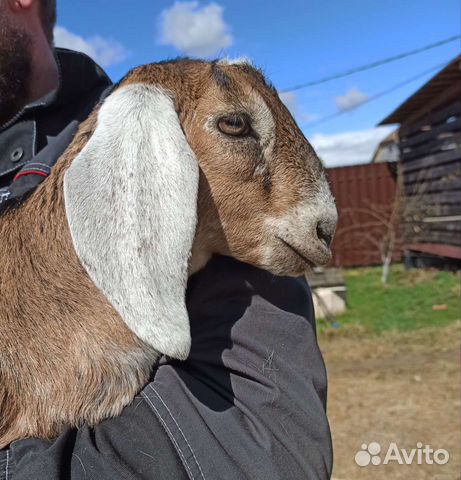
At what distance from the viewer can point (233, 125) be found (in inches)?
84.3

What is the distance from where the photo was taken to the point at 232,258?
7.40ft

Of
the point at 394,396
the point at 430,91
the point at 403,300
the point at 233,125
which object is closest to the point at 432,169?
the point at 430,91

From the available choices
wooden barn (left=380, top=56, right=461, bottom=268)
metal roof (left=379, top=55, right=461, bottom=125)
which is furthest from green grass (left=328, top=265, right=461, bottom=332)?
metal roof (left=379, top=55, right=461, bottom=125)

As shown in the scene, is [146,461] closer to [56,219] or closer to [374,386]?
[56,219]

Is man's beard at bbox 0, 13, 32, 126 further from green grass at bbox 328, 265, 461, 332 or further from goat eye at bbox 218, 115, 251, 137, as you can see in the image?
green grass at bbox 328, 265, 461, 332

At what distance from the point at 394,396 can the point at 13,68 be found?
19.5 ft

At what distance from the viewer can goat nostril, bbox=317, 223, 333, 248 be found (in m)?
2.28

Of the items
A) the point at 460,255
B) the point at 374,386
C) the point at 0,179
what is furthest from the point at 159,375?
the point at 460,255

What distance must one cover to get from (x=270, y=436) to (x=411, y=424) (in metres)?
5.06

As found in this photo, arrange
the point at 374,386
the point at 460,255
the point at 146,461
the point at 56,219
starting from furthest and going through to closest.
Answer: the point at 460,255 < the point at 374,386 < the point at 56,219 < the point at 146,461

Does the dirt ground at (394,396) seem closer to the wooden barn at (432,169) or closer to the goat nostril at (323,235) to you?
the goat nostril at (323,235)

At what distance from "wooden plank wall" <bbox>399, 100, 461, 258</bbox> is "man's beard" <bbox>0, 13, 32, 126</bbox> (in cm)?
1238

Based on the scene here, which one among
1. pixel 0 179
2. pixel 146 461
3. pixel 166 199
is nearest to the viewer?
pixel 146 461

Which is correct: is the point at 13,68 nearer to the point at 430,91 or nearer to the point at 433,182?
the point at 430,91
